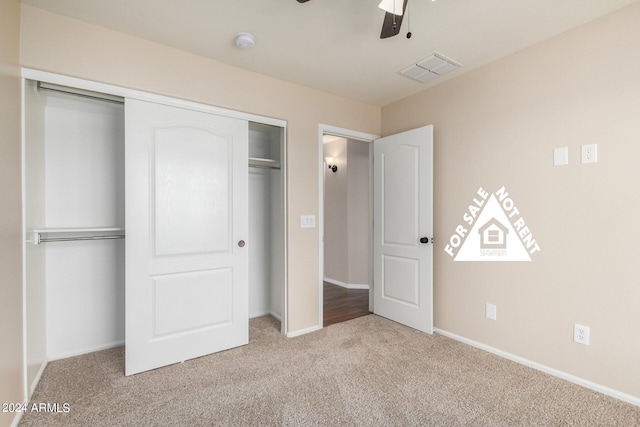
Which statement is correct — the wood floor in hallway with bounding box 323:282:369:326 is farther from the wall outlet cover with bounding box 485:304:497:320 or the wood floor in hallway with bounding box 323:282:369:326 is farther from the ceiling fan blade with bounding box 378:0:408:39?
the ceiling fan blade with bounding box 378:0:408:39

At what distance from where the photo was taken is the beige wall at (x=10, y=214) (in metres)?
1.49

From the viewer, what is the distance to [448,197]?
9.48 feet

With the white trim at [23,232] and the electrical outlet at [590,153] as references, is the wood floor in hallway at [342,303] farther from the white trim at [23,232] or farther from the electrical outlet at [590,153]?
the electrical outlet at [590,153]

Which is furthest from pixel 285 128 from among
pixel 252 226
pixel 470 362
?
pixel 470 362

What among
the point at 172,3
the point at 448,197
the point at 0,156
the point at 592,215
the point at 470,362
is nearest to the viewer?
the point at 0,156

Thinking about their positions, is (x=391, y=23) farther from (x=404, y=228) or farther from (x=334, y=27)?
(x=404, y=228)

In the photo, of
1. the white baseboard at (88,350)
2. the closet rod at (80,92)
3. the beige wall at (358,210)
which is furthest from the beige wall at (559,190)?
the white baseboard at (88,350)

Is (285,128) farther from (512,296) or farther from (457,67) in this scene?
(512,296)

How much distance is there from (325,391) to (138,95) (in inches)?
99.4

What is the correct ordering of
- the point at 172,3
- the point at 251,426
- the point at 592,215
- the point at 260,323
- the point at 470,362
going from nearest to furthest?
the point at 251,426, the point at 172,3, the point at 592,215, the point at 470,362, the point at 260,323

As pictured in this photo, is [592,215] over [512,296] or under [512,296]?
over

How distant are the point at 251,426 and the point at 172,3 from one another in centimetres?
258

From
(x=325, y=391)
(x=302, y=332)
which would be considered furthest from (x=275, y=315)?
(x=325, y=391)

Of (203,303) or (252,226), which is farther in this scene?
(252,226)
